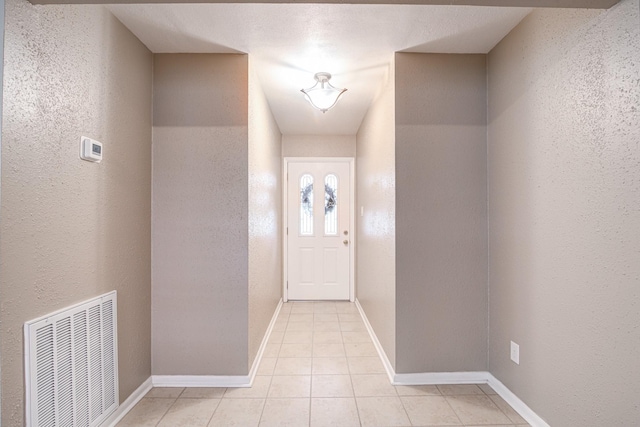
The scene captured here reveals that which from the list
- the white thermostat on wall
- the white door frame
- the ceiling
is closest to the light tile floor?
the white thermostat on wall

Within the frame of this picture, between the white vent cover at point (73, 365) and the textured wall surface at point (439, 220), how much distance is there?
1.77m

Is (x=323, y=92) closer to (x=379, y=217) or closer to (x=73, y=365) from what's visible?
(x=379, y=217)

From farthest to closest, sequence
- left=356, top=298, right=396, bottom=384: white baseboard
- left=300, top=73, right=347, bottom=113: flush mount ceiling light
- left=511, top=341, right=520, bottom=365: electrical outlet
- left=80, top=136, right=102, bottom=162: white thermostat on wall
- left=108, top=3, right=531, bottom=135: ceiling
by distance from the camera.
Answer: left=300, top=73, right=347, bottom=113: flush mount ceiling light < left=356, top=298, right=396, bottom=384: white baseboard < left=511, top=341, right=520, bottom=365: electrical outlet < left=108, top=3, right=531, bottom=135: ceiling < left=80, top=136, right=102, bottom=162: white thermostat on wall

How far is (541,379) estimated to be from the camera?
184 centimetres

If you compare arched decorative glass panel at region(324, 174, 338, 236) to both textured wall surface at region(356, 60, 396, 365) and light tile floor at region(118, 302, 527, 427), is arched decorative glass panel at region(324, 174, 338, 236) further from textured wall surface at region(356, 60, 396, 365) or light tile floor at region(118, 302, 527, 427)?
light tile floor at region(118, 302, 527, 427)

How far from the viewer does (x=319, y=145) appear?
15.1ft

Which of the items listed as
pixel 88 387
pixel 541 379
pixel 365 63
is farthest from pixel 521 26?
pixel 88 387

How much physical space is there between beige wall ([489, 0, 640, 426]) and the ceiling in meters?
0.30

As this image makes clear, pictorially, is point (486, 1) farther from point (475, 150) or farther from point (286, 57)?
point (286, 57)

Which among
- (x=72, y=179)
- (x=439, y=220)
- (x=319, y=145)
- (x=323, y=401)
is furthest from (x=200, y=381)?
(x=319, y=145)

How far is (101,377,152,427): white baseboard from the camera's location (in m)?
1.88

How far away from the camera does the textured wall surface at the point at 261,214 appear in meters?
2.50

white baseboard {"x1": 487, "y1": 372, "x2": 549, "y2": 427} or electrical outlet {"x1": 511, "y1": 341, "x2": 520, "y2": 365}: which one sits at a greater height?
electrical outlet {"x1": 511, "y1": 341, "x2": 520, "y2": 365}

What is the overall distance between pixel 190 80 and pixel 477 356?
2786 millimetres
